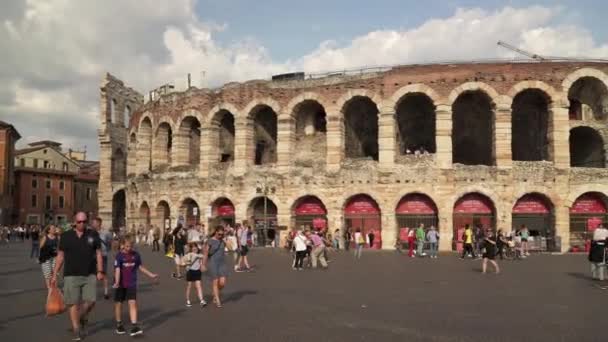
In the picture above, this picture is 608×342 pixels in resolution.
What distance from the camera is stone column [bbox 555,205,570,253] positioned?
2681 centimetres

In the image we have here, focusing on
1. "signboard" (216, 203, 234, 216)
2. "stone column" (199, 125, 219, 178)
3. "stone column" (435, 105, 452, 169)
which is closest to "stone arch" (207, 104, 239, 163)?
"stone column" (199, 125, 219, 178)

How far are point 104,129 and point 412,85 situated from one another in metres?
24.3

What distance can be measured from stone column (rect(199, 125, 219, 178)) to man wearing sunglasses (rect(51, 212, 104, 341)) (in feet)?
81.9

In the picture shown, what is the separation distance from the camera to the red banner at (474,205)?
27578 millimetres

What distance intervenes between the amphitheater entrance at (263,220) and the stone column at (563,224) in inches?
576

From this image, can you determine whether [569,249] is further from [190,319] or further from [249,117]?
[190,319]

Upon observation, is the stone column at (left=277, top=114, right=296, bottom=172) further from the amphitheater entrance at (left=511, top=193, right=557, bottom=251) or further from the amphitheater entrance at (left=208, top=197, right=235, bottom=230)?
the amphitheater entrance at (left=511, top=193, right=557, bottom=251)

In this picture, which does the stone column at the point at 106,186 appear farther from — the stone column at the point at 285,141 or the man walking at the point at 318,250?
the man walking at the point at 318,250

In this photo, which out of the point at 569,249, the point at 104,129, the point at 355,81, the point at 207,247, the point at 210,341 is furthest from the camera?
the point at 104,129

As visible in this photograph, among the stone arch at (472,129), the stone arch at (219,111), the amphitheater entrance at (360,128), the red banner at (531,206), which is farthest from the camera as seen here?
the stone arch at (219,111)

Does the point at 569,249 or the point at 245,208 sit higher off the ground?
the point at 245,208

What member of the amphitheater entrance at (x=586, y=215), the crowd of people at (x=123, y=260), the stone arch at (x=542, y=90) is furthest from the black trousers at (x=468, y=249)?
the stone arch at (x=542, y=90)

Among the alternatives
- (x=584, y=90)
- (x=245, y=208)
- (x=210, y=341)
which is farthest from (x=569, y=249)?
(x=210, y=341)

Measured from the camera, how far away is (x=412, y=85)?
28219mm
